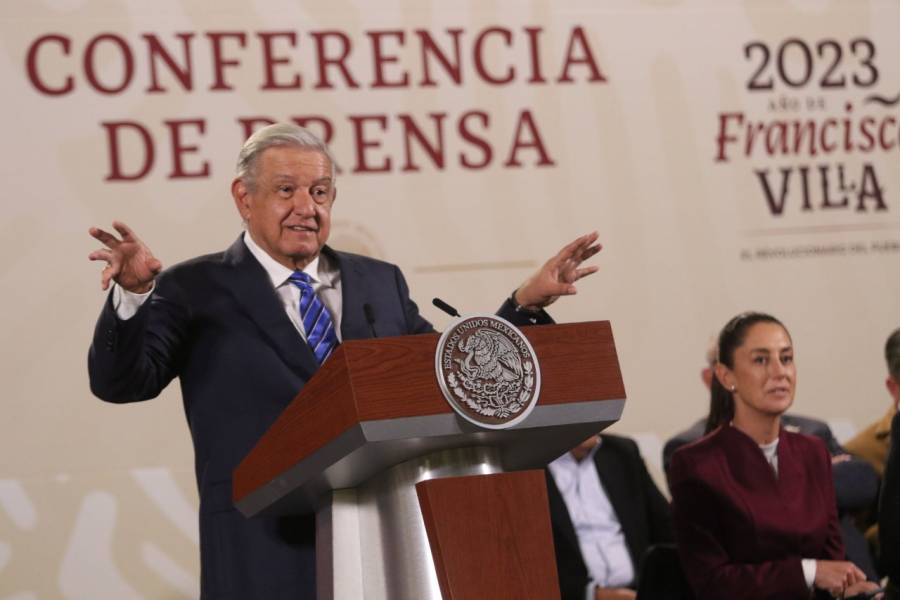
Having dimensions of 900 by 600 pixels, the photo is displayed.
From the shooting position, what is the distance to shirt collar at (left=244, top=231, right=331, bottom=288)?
2.34m

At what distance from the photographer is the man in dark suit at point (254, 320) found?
2.11 metres

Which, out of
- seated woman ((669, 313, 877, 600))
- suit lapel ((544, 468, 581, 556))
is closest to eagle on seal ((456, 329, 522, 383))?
seated woman ((669, 313, 877, 600))

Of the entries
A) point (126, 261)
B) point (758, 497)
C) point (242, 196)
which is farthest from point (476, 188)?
point (126, 261)

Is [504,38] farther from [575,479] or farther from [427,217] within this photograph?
[575,479]

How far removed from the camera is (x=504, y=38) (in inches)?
185

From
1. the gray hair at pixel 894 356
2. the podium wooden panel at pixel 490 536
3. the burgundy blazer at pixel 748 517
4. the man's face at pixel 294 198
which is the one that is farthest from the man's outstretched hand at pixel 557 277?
the gray hair at pixel 894 356

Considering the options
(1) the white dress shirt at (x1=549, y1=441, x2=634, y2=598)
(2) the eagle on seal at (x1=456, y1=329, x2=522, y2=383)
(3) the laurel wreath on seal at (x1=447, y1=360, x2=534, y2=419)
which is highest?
(2) the eagle on seal at (x1=456, y1=329, x2=522, y2=383)

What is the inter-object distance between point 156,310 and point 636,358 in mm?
2607

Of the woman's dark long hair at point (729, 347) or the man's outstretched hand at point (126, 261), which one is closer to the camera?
the man's outstretched hand at point (126, 261)

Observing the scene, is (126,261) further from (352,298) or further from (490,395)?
(490,395)

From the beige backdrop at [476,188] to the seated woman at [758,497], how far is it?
113 cm

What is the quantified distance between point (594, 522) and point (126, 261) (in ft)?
8.46

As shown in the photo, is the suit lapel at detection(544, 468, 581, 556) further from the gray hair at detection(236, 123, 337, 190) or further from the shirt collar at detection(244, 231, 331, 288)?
the gray hair at detection(236, 123, 337, 190)

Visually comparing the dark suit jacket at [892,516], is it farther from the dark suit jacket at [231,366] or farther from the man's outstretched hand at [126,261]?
the man's outstretched hand at [126,261]
